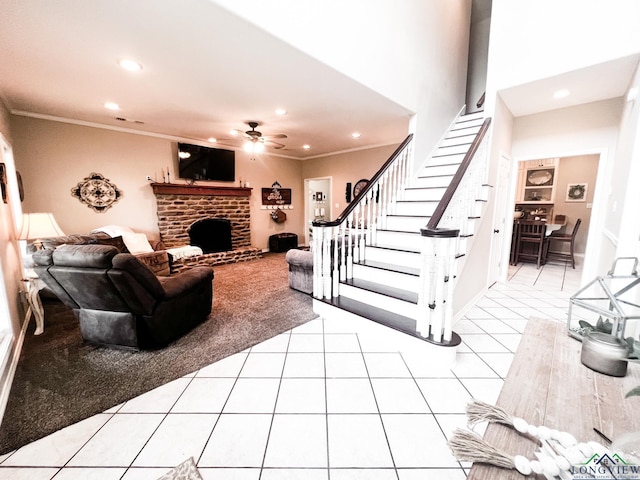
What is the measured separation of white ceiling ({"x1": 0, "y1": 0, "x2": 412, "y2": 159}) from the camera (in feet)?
6.15

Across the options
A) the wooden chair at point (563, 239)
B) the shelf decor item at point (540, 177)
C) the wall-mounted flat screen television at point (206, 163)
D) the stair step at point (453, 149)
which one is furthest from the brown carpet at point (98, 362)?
the shelf decor item at point (540, 177)

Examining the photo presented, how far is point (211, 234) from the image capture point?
5.93 metres

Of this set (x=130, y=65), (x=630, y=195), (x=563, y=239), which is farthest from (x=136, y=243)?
(x=563, y=239)

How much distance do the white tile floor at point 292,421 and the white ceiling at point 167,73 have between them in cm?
267

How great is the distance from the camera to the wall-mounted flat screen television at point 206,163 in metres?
5.29

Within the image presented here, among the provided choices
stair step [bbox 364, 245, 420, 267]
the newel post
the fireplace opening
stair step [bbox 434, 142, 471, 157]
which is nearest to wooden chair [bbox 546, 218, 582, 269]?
stair step [bbox 434, 142, 471, 157]

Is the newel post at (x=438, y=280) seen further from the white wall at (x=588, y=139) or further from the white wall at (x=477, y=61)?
the white wall at (x=477, y=61)

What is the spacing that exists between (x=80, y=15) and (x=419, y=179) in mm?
3991

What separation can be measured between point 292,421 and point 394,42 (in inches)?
161

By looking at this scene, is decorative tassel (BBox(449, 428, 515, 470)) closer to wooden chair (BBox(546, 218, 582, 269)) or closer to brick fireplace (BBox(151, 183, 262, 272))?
brick fireplace (BBox(151, 183, 262, 272))

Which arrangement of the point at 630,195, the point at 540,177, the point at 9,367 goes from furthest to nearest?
the point at 540,177
the point at 630,195
the point at 9,367

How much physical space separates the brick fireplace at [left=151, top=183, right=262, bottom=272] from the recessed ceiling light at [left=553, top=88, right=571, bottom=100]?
5.78m

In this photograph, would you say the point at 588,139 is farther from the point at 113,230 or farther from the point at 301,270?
the point at 113,230

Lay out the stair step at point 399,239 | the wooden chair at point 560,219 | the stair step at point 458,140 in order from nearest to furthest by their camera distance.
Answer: the stair step at point 399,239
the stair step at point 458,140
the wooden chair at point 560,219
